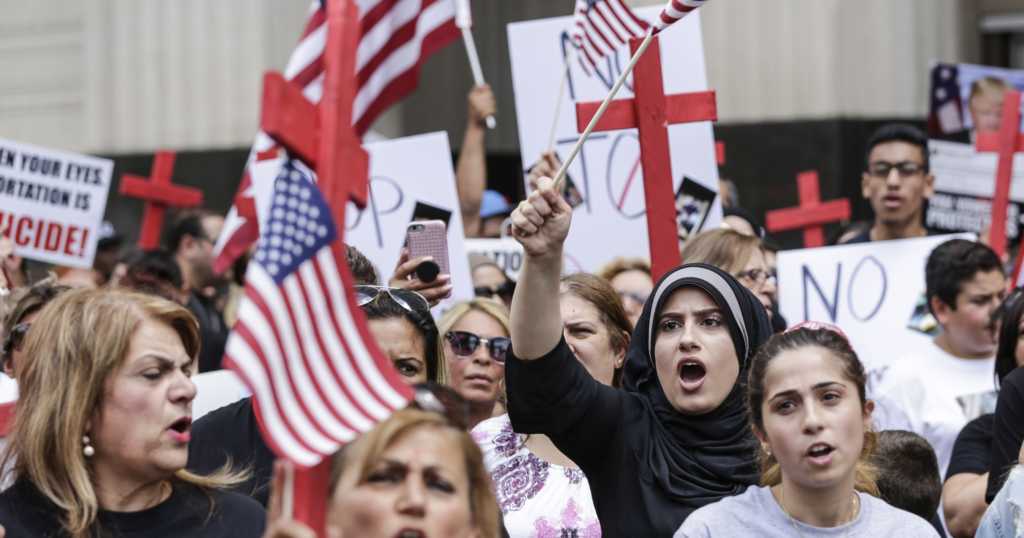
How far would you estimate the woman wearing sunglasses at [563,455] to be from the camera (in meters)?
4.57

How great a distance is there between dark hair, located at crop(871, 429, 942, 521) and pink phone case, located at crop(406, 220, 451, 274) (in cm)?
138

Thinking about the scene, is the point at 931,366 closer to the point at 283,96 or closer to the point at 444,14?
the point at 444,14

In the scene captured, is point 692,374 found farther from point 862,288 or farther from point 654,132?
point 862,288

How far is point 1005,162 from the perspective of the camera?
308 inches

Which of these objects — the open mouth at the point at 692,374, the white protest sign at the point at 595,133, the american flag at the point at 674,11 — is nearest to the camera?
the american flag at the point at 674,11

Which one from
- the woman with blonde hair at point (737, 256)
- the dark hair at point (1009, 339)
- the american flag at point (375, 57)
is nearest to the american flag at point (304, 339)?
the american flag at point (375, 57)

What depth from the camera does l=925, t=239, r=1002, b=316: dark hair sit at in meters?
6.56

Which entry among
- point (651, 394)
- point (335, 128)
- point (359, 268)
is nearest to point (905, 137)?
point (359, 268)

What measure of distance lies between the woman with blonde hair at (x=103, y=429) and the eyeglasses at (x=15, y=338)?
1.46m

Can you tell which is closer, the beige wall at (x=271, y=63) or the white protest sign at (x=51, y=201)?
the white protest sign at (x=51, y=201)

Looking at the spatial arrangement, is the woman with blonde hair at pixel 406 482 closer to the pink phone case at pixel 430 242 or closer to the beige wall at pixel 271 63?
the pink phone case at pixel 430 242

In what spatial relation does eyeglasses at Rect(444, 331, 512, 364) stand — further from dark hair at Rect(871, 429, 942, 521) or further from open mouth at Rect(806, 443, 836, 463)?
open mouth at Rect(806, 443, 836, 463)

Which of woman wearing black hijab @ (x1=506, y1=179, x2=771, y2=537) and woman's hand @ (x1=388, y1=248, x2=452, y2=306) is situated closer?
woman wearing black hijab @ (x1=506, y1=179, x2=771, y2=537)

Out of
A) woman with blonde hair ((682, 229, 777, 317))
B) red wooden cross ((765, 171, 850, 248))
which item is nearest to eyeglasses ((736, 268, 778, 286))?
woman with blonde hair ((682, 229, 777, 317))
